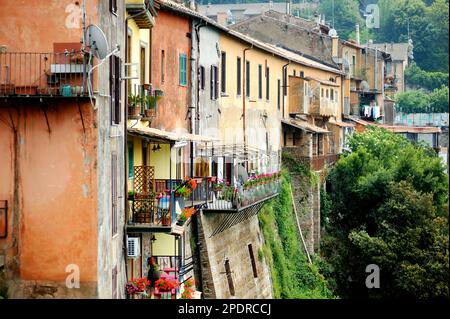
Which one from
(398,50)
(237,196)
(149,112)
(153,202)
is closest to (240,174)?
(237,196)

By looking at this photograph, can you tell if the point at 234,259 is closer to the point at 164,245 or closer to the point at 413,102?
the point at 164,245

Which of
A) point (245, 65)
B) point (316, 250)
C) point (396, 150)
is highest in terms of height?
point (245, 65)

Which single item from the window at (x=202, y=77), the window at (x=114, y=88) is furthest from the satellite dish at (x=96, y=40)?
the window at (x=202, y=77)

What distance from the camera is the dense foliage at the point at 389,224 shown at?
45.5m

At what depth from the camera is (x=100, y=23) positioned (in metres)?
21.5

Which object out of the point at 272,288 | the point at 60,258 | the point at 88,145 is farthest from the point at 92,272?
the point at 272,288

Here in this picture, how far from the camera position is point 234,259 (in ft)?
116

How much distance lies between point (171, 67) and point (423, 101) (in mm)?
69852

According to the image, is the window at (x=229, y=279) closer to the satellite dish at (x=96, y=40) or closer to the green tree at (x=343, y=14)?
the satellite dish at (x=96, y=40)

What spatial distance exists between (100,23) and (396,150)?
128 ft

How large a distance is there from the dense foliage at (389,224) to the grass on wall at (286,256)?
7.81 feet

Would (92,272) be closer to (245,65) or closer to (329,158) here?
(245,65)

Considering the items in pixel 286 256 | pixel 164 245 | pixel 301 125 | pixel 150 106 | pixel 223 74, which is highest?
pixel 223 74

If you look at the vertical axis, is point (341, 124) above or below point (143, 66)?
below
